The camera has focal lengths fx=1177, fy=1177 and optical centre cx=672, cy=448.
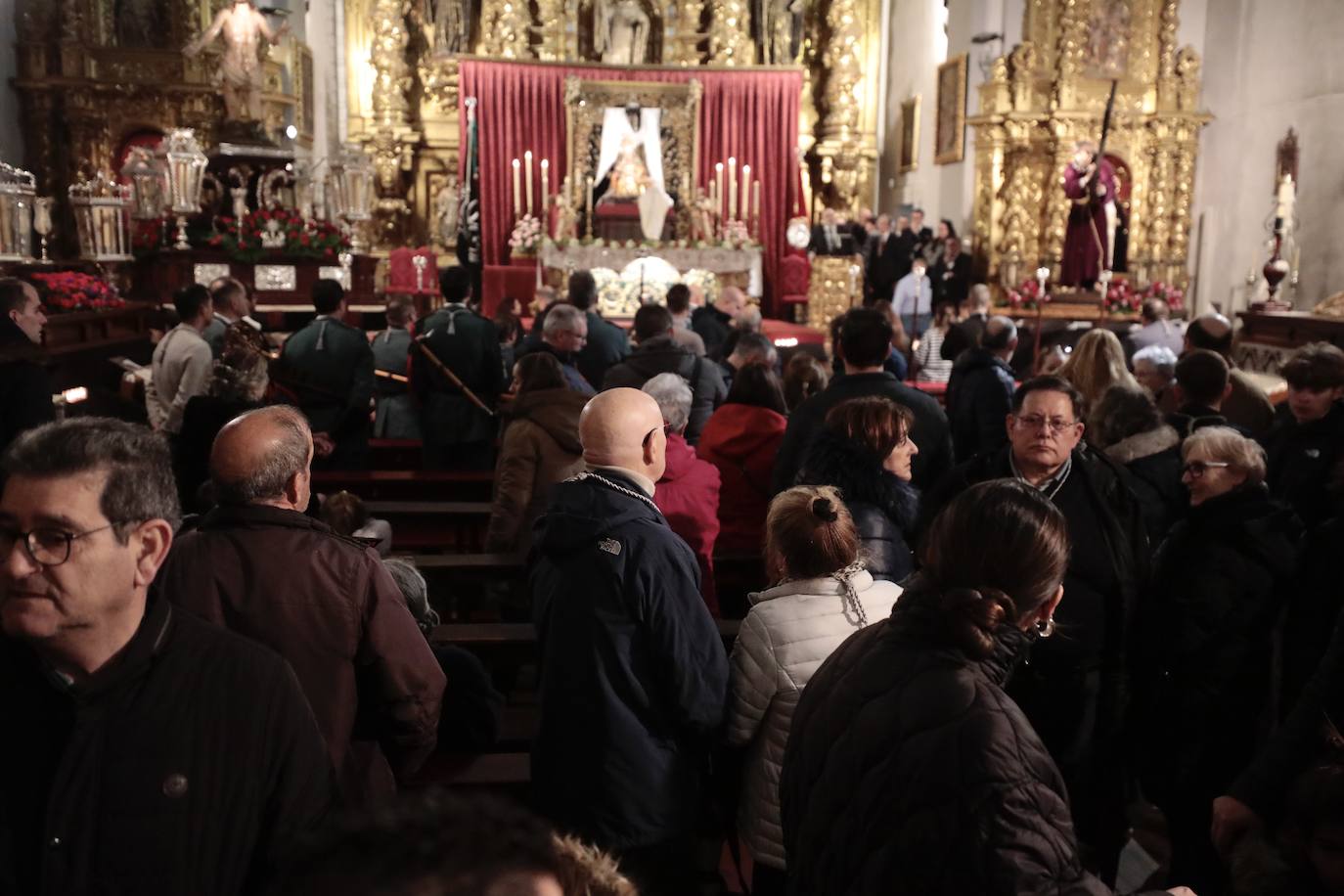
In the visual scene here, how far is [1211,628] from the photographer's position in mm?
3078

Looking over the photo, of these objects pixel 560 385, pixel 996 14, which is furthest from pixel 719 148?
pixel 560 385

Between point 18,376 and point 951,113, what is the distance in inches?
544

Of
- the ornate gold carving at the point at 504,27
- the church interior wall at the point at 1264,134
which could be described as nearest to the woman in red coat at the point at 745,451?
the church interior wall at the point at 1264,134

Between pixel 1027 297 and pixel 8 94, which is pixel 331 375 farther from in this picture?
pixel 8 94

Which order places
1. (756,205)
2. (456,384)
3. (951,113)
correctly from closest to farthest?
(456,384) < (951,113) < (756,205)

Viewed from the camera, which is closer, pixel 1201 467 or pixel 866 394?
pixel 1201 467

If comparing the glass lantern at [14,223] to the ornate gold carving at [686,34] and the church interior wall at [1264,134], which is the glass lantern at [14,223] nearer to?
the ornate gold carving at [686,34]

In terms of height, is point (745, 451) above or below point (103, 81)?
below

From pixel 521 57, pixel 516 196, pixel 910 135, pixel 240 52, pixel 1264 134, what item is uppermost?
pixel 521 57

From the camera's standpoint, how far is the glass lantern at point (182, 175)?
1048cm

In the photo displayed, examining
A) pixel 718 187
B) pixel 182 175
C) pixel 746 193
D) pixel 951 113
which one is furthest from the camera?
pixel 718 187

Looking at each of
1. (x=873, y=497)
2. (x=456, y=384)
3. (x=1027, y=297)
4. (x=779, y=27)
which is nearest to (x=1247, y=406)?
(x=873, y=497)

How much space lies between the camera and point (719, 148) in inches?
710

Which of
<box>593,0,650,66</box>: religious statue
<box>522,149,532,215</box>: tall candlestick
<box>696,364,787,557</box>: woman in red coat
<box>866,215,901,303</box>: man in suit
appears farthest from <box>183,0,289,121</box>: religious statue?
<box>696,364,787,557</box>: woman in red coat
